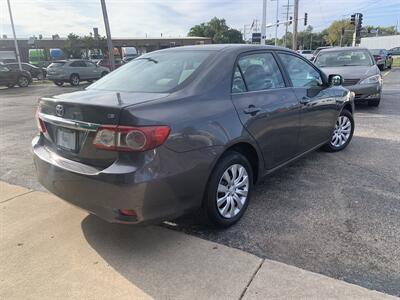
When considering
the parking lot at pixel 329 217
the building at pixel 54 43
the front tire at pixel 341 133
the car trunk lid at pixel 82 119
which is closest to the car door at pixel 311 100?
the front tire at pixel 341 133

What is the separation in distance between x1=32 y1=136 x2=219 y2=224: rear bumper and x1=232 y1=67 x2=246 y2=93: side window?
2.60ft

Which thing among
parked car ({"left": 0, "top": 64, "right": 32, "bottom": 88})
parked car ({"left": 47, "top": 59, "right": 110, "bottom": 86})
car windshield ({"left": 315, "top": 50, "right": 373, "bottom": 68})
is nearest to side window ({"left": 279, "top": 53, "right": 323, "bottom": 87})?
car windshield ({"left": 315, "top": 50, "right": 373, "bottom": 68})

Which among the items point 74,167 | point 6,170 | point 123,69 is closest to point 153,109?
point 74,167

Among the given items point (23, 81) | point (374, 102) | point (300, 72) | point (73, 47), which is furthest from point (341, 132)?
point (73, 47)

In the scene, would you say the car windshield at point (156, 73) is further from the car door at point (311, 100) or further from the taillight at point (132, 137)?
the car door at point (311, 100)

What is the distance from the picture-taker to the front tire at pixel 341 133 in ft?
18.4

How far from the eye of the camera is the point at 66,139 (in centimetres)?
297

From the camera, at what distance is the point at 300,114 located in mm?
4277

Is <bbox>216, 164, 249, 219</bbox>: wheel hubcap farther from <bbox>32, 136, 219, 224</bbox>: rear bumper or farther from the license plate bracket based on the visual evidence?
the license plate bracket

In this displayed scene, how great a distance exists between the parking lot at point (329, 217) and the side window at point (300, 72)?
1.17 metres

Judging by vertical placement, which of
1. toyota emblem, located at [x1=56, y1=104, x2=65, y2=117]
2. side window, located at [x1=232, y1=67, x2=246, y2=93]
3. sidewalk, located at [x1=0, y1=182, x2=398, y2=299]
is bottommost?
sidewalk, located at [x1=0, y1=182, x2=398, y2=299]

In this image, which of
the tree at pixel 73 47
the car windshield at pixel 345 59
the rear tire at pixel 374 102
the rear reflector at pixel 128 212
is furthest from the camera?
the tree at pixel 73 47

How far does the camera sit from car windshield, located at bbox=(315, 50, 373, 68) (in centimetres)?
989

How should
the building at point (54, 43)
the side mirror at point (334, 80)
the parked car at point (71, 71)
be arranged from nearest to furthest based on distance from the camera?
the side mirror at point (334, 80), the parked car at point (71, 71), the building at point (54, 43)
